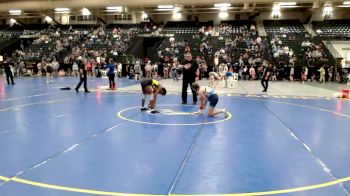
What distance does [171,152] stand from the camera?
20.4 ft

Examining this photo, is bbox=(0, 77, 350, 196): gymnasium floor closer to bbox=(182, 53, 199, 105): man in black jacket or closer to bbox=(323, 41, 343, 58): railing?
bbox=(182, 53, 199, 105): man in black jacket

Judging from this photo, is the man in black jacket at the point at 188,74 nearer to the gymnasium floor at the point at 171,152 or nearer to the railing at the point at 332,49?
the gymnasium floor at the point at 171,152

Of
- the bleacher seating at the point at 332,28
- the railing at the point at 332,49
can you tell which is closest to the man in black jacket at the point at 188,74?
the railing at the point at 332,49

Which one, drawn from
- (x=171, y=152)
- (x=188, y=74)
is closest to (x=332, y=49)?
(x=188, y=74)

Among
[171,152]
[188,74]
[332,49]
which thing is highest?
[332,49]

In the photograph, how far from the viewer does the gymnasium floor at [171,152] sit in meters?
4.66

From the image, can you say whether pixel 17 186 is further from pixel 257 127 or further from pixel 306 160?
pixel 257 127

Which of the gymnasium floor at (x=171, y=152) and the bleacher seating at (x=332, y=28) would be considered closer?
the gymnasium floor at (x=171, y=152)

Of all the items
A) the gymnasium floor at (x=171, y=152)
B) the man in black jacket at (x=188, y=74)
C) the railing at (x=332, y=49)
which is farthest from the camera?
the railing at (x=332, y=49)

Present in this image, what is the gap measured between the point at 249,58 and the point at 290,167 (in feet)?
79.9

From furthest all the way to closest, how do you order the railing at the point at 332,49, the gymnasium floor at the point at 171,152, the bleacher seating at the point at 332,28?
the bleacher seating at the point at 332,28 < the railing at the point at 332,49 < the gymnasium floor at the point at 171,152

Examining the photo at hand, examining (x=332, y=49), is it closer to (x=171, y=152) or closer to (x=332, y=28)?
(x=332, y=28)

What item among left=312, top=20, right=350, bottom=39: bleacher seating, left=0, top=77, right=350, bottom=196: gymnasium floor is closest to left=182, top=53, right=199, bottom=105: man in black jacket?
left=0, top=77, right=350, bottom=196: gymnasium floor

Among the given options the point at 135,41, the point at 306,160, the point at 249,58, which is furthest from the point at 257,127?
the point at 135,41
